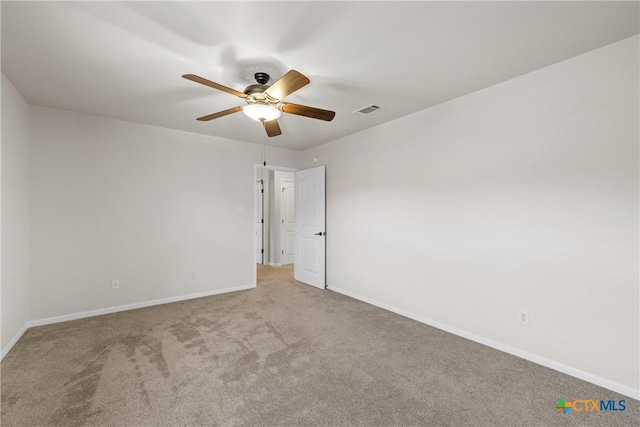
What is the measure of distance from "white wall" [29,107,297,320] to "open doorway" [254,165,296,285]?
67.8 inches

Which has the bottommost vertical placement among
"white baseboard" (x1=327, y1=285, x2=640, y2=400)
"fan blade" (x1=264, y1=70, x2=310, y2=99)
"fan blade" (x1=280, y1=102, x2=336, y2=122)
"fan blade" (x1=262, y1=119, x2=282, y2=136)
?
"white baseboard" (x1=327, y1=285, x2=640, y2=400)

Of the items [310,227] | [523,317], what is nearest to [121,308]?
[310,227]

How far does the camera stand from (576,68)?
2166 millimetres

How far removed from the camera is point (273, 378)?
7.07 ft

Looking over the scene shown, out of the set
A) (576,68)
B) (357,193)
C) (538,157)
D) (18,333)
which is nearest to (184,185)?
(18,333)

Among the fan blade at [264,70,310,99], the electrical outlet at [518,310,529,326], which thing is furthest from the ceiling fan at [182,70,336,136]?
the electrical outlet at [518,310,529,326]

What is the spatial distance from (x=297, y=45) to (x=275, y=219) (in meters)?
4.78

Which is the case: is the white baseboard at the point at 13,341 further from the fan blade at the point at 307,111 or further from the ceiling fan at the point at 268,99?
the fan blade at the point at 307,111

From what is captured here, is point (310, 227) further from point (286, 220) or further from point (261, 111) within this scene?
Result: point (261, 111)

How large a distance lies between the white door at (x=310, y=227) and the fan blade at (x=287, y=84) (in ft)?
8.60

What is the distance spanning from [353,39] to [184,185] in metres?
3.27

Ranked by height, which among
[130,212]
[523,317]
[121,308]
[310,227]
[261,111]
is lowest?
[121,308]

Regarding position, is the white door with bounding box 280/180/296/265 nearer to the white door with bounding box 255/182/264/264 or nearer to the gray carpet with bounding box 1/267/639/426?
the white door with bounding box 255/182/264/264

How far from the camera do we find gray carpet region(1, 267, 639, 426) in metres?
1.77
